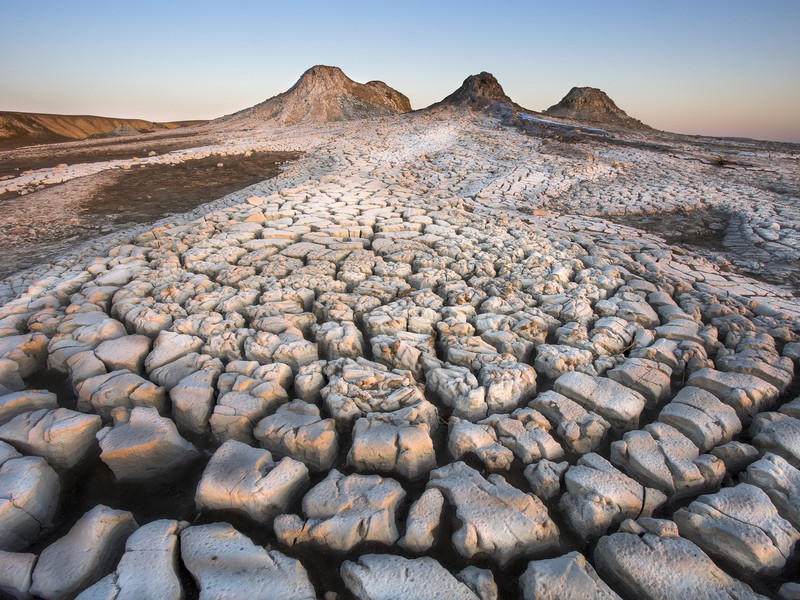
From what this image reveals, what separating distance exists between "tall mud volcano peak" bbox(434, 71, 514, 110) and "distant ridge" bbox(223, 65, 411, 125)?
16.3 feet

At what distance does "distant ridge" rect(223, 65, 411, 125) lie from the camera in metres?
17.5

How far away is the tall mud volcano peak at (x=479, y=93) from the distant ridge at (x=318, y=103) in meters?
4.97

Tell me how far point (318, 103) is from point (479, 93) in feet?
22.5

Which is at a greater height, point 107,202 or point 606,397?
point 107,202

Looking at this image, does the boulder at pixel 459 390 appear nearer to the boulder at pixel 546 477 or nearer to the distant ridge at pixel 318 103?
the boulder at pixel 546 477

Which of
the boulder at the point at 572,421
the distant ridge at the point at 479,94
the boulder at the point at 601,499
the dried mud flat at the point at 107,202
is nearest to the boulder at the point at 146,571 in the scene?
the boulder at the point at 601,499

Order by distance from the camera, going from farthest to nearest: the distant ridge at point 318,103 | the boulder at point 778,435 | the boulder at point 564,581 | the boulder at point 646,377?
the distant ridge at point 318,103 → the boulder at point 646,377 → the boulder at point 778,435 → the boulder at point 564,581

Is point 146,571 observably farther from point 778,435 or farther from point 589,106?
point 589,106

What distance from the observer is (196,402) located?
2020 mm

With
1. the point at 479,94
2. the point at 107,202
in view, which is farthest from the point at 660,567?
the point at 479,94

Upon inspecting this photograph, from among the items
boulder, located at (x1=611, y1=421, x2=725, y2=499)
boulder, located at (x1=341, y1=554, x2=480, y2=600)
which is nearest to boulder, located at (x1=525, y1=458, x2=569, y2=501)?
boulder, located at (x1=611, y1=421, x2=725, y2=499)

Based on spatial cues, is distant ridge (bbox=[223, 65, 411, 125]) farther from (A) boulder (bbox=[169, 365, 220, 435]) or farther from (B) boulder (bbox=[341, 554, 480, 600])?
(B) boulder (bbox=[341, 554, 480, 600])

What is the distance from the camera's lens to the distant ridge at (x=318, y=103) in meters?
17.5

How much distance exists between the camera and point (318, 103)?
18141 mm
